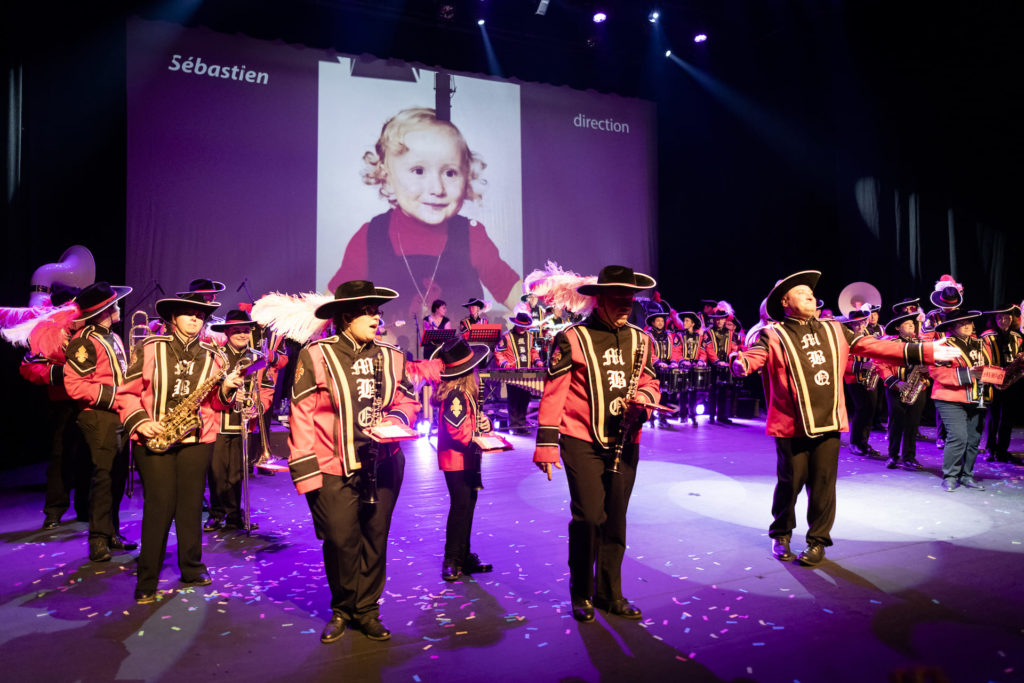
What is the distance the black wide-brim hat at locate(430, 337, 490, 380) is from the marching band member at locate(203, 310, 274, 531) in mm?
2188

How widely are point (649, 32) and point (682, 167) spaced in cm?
330

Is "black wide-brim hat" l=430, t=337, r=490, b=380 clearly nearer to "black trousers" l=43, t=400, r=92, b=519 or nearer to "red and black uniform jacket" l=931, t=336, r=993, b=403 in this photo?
"black trousers" l=43, t=400, r=92, b=519

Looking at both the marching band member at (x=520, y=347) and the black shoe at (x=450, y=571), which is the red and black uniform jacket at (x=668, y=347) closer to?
Answer: the marching band member at (x=520, y=347)

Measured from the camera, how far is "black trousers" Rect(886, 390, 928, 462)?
8148 millimetres

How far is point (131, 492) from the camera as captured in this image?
274 inches

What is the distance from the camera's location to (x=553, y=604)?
13.1 feet

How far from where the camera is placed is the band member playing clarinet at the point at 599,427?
375cm

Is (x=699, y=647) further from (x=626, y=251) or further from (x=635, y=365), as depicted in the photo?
(x=626, y=251)

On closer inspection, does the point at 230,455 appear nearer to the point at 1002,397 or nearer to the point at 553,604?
the point at 553,604

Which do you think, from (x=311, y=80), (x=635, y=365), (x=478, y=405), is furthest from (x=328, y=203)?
(x=635, y=365)

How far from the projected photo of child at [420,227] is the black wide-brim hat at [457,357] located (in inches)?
326

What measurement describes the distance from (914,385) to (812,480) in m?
4.31

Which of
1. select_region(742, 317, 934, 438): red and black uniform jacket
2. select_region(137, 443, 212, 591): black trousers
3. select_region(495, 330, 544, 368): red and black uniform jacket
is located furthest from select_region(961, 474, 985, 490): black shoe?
select_region(137, 443, 212, 591): black trousers

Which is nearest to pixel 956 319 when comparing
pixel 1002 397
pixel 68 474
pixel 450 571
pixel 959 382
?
pixel 959 382
